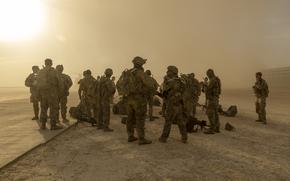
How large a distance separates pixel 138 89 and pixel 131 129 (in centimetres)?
128

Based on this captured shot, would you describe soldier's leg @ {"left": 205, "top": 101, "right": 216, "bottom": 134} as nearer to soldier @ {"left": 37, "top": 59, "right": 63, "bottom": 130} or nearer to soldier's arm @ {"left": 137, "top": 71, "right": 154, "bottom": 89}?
soldier's arm @ {"left": 137, "top": 71, "right": 154, "bottom": 89}

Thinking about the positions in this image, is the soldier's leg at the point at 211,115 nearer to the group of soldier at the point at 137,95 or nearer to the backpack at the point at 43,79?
the group of soldier at the point at 137,95

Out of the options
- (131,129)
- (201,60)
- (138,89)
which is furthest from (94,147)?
(201,60)

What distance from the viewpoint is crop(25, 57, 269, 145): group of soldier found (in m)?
11.1

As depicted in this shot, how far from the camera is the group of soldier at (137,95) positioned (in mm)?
11148

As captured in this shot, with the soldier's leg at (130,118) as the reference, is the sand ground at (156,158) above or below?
below

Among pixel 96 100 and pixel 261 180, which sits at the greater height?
pixel 96 100

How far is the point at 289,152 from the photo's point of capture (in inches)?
423

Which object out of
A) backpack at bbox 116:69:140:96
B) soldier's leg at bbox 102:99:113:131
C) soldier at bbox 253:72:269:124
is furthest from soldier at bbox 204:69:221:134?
soldier at bbox 253:72:269:124

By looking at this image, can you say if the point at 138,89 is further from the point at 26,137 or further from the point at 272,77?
the point at 272,77

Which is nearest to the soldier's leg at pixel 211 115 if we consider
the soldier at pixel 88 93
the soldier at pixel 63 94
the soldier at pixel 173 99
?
the soldier at pixel 173 99

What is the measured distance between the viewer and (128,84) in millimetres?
11133

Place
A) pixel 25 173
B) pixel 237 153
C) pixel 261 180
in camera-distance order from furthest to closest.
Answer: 1. pixel 237 153
2. pixel 25 173
3. pixel 261 180

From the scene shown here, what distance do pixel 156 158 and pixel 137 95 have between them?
2.24m
